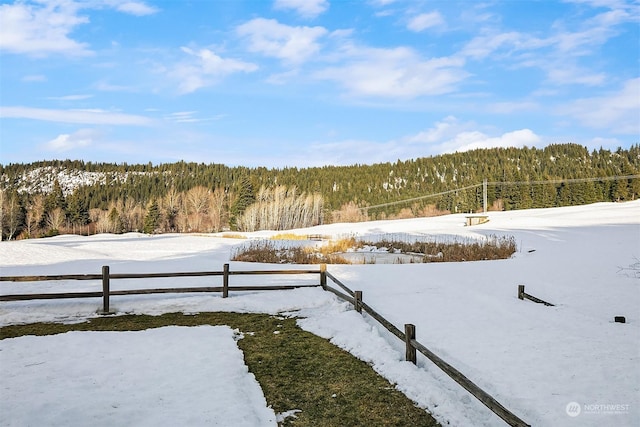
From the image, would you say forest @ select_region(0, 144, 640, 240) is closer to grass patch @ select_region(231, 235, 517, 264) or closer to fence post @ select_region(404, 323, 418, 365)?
grass patch @ select_region(231, 235, 517, 264)

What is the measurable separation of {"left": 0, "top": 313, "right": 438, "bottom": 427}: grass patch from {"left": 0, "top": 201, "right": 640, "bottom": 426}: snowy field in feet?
1.03

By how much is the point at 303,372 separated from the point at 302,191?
10724 centimetres

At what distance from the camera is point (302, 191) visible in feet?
375

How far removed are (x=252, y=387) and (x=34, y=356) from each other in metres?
4.64

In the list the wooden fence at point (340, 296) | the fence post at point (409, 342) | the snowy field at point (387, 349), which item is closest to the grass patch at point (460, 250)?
the snowy field at point (387, 349)

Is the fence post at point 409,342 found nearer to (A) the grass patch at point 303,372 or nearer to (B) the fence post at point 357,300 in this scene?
(A) the grass patch at point 303,372

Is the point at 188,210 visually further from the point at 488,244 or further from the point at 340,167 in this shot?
the point at 488,244

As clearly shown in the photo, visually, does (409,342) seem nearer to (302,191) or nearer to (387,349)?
(387,349)

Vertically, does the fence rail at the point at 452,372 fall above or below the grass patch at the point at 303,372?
above

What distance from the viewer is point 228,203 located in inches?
4114

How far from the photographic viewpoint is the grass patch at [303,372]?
600 centimetres

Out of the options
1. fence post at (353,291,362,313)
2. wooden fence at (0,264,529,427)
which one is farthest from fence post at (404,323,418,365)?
fence post at (353,291,362,313)

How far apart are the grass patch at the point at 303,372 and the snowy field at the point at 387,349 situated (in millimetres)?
314

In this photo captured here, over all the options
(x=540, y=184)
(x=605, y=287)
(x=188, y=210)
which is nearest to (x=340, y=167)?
(x=188, y=210)
